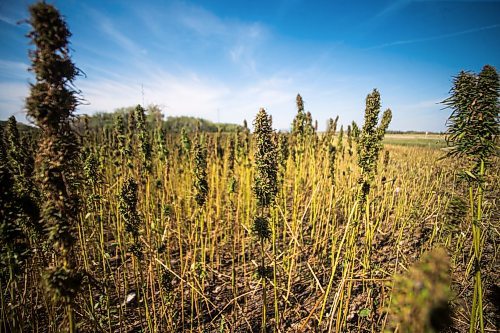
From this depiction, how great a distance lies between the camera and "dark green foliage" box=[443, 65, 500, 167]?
210 centimetres

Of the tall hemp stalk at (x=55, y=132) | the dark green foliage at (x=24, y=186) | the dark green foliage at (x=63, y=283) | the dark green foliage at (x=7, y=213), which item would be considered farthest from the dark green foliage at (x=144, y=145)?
the dark green foliage at (x=63, y=283)

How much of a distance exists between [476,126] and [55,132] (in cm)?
397

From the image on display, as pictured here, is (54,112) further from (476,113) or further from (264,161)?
(476,113)

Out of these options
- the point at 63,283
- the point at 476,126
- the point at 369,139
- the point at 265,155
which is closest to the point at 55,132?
the point at 63,283

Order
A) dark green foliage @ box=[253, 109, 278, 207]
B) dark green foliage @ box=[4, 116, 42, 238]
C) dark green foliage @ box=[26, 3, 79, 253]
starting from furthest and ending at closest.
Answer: dark green foliage @ box=[253, 109, 278, 207]
dark green foliage @ box=[4, 116, 42, 238]
dark green foliage @ box=[26, 3, 79, 253]

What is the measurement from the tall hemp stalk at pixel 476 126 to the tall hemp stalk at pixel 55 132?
12.4 ft

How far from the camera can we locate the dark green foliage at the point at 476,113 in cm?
210

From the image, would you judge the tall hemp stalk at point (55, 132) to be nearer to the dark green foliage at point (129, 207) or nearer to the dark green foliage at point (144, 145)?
the dark green foliage at point (129, 207)

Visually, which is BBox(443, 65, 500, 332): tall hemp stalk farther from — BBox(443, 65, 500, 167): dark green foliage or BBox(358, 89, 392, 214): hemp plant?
BBox(358, 89, 392, 214): hemp plant

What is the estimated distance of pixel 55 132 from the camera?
1.59 m

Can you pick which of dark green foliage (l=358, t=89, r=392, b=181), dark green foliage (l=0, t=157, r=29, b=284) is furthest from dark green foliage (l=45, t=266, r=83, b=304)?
dark green foliage (l=358, t=89, r=392, b=181)

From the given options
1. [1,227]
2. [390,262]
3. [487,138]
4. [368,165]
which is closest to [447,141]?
[487,138]

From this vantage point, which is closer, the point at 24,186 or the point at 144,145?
the point at 24,186

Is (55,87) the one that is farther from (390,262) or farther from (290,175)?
(290,175)
